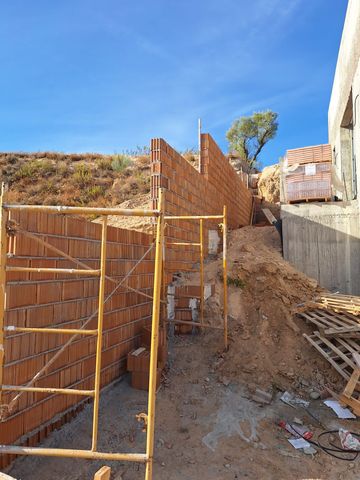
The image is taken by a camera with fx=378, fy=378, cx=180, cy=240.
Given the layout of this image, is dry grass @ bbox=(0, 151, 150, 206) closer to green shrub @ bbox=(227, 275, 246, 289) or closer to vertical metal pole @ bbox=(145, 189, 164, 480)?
green shrub @ bbox=(227, 275, 246, 289)

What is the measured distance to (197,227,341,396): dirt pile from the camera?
579 centimetres

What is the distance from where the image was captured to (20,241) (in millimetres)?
3396

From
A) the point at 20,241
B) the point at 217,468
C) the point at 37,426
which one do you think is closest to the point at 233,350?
the point at 217,468

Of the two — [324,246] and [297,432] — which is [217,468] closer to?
[297,432]

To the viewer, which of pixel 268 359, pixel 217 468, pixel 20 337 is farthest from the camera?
pixel 268 359

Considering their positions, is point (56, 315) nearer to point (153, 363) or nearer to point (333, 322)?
point (153, 363)

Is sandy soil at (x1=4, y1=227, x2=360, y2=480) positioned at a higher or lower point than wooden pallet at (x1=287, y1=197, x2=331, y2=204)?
lower

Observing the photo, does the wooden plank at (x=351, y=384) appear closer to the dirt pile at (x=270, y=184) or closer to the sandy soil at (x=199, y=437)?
the sandy soil at (x=199, y=437)

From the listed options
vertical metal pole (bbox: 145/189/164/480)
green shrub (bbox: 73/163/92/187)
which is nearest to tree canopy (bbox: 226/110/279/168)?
green shrub (bbox: 73/163/92/187)

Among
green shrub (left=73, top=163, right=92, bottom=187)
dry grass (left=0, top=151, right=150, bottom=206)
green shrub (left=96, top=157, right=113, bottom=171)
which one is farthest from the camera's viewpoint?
green shrub (left=96, top=157, right=113, bottom=171)

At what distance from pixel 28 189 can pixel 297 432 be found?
43.1 ft

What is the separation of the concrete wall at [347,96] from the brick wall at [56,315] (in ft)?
26.6

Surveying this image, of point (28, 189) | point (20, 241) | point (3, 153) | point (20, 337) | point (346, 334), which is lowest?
point (346, 334)

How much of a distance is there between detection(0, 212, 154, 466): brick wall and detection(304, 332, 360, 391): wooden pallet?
316 centimetres
